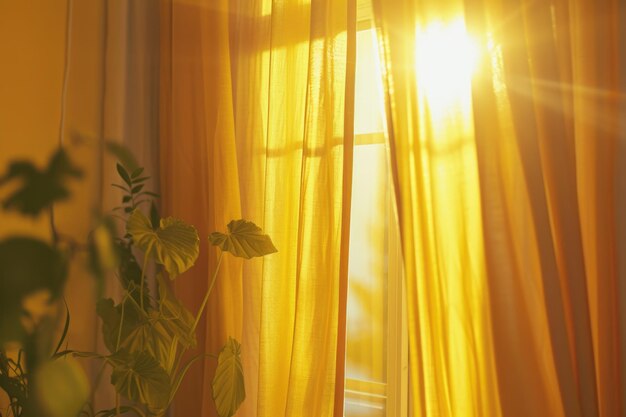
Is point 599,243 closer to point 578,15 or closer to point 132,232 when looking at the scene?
point 578,15

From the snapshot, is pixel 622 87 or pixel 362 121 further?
pixel 362 121

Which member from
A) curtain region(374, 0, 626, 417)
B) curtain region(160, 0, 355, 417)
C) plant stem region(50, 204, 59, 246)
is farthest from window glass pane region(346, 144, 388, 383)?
plant stem region(50, 204, 59, 246)

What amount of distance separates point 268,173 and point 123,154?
61 centimetres

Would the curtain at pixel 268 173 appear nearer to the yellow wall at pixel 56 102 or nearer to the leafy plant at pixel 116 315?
the leafy plant at pixel 116 315

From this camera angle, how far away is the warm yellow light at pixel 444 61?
1.71 meters

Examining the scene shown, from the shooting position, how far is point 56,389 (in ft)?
5.57

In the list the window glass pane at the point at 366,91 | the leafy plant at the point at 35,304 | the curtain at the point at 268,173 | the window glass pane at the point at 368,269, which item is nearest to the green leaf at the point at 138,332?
the leafy plant at the point at 35,304

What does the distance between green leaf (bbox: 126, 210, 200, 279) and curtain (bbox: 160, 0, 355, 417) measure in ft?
1.06

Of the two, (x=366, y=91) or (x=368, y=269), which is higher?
(x=366, y=91)

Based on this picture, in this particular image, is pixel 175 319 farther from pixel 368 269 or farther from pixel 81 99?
pixel 81 99

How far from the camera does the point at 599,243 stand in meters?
1.49

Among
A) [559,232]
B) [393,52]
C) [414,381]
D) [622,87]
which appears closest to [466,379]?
[414,381]

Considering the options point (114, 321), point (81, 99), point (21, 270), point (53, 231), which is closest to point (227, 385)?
point (114, 321)

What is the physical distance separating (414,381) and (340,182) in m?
0.65
